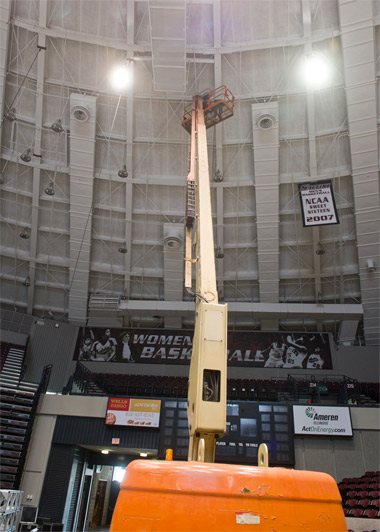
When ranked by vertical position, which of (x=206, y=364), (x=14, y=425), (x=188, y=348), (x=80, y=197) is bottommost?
(x=206, y=364)

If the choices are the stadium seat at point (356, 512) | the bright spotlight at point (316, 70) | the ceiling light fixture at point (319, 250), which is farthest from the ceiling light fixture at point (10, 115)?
the stadium seat at point (356, 512)

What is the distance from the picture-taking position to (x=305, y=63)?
1784cm

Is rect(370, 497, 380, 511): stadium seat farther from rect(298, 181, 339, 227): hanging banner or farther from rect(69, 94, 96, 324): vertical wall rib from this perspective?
rect(69, 94, 96, 324): vertical wall rib

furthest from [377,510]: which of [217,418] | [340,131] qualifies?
[340,131]

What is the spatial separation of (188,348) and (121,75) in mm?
16608

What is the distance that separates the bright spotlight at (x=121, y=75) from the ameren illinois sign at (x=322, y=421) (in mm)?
17630

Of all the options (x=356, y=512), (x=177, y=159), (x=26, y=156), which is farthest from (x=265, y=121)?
(x=356, y=512)

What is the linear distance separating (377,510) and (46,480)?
43.6 feet

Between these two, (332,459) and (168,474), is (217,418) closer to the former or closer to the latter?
(168,474)

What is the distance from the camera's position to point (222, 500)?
335 cm

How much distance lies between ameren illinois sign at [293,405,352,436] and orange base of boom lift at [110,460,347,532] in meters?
14.5

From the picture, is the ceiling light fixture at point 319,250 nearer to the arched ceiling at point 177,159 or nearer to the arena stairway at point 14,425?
the arched ceiling at point 177,159

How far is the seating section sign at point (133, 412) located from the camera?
1733 centimetres

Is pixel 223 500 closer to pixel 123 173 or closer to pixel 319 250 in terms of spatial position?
pixel 123 173
